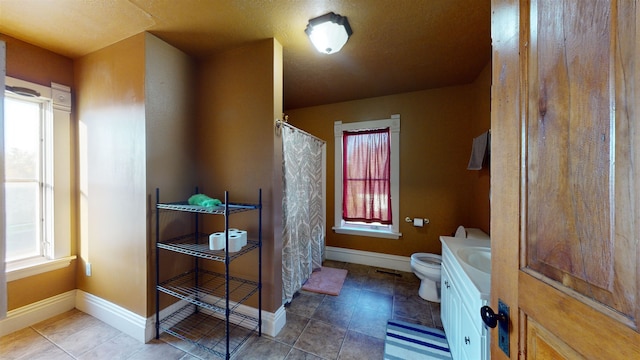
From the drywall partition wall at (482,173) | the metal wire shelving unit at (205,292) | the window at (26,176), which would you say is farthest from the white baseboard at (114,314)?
the drywall partition wall at (482,173)

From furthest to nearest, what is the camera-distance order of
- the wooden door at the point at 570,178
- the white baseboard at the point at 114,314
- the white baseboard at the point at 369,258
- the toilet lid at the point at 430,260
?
the white baseboard at the point at 369,258 → the toilet lid at the point at 430,260 → the white baseboard at the point at 114,314 → the wooden door at the point at 570,178

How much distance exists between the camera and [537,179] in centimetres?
54

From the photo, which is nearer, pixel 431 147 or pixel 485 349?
pixel 485 349

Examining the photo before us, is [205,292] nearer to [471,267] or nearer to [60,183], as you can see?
[60,183]

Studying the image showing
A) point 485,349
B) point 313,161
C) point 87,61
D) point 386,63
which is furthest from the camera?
point 313,161

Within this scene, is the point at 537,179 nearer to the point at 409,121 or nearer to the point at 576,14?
the point at 576,14

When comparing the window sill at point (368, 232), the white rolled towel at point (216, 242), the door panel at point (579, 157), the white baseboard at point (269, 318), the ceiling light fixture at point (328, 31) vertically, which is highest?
the ceiling light fixture at point (328, 31)

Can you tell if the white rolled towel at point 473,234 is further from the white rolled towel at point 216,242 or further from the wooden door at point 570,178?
the white rolled towel at point 216,242

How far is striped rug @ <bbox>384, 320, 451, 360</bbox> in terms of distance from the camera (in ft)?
5.17

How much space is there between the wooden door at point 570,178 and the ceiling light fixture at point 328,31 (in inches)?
44.7

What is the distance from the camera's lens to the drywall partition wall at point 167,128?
Answer: 172 centimetres

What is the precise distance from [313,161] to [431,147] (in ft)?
5.06

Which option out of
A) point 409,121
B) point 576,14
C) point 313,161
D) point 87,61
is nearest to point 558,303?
point 576,14

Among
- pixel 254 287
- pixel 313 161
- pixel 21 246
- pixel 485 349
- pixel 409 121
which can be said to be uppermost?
pixel 409 121
